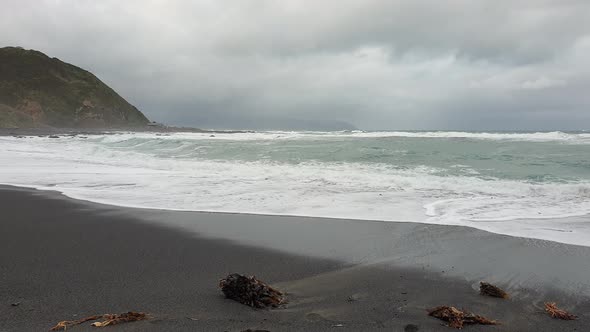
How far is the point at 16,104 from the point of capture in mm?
78625

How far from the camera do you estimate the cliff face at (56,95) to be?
8056 centimetres

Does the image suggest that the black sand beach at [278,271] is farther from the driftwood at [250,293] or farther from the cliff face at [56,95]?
the cliff face at [56,95]

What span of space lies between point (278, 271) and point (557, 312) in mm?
2462

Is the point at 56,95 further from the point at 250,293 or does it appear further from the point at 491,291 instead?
the point at 491,291

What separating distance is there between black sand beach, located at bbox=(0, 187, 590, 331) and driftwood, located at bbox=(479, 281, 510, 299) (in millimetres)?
90

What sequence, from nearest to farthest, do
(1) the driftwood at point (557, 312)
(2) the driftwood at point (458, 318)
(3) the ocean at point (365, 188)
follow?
(2) the driftwood at point (458, 318) < (1) the driftwood at point (557, 312) < (3) the ocean at point (365, 188)

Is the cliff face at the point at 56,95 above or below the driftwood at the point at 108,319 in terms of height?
above

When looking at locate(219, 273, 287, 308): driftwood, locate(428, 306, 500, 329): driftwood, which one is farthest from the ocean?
locate(219, 273, 287, 308): driftwood

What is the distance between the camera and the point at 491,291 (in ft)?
11.7

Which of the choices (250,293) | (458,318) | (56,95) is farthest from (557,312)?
(56,95)

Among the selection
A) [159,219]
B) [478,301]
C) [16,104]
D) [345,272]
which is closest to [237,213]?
[159,219]

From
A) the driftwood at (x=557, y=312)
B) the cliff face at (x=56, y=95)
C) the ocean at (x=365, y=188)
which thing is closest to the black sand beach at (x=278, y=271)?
the driftwood at (x=557, y=312)

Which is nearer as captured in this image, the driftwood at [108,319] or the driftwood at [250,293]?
the driftwood at [108,319]

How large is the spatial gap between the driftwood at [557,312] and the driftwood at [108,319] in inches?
123
